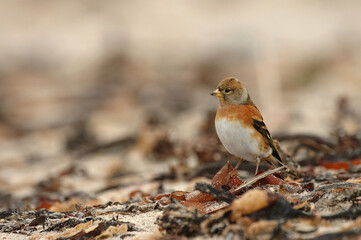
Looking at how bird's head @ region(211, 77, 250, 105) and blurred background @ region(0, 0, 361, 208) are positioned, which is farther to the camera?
blurred background @ region(0, 0, 361, 208)

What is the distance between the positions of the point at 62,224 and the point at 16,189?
2.85m

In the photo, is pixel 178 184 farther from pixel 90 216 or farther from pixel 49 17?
pixel 49 17

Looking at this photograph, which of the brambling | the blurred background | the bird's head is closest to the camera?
the brambling

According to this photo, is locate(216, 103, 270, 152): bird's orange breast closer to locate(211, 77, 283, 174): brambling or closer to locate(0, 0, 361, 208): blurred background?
locate(211, 77, 283, 174): brambling

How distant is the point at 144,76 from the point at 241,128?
8.89 metres

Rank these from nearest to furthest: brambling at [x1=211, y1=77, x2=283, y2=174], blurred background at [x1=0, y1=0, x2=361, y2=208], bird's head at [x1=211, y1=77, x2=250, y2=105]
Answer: brambling at [x1=211, y1=77, x2=283, y2=174] → bird's head at [x1=211, y1=77, x2=250, y2=105] → blurred background at [x1=0, y1=0, x2=361, y2=208]

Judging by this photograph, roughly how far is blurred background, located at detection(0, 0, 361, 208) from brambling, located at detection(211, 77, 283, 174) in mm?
1981

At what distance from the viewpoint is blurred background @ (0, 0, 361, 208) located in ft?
21.3

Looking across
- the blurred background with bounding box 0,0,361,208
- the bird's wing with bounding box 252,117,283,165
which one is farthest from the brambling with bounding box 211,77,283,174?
the blurred background with bounding box 0,0,361,208

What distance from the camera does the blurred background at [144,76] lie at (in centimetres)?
649

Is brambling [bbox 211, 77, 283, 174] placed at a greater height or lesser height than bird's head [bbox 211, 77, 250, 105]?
lesser

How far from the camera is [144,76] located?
40.1ft

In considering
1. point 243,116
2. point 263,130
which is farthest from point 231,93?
point 263,130

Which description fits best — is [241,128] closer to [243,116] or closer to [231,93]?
[243,116]
